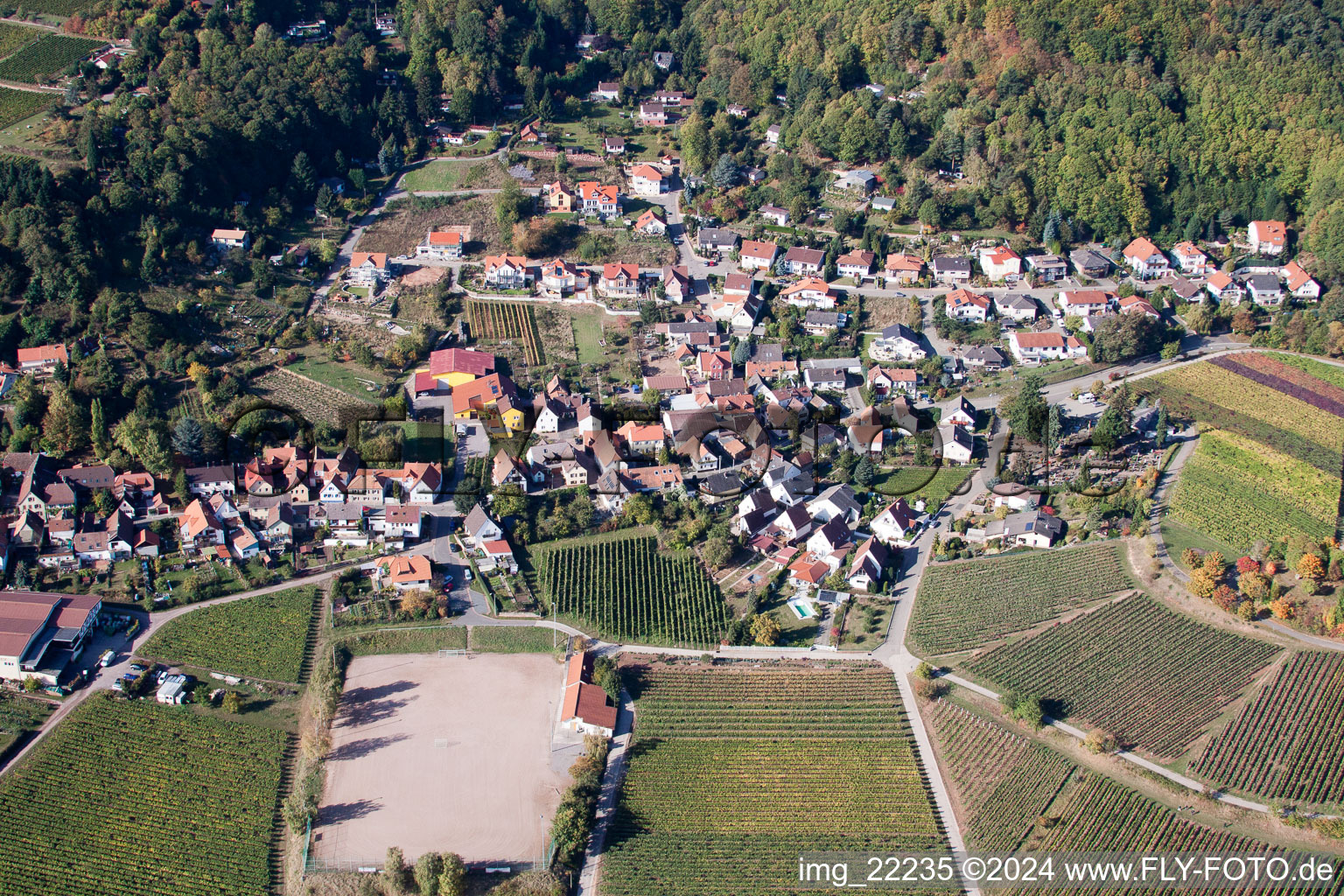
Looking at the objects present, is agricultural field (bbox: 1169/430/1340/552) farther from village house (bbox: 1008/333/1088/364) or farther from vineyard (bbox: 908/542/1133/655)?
village house (bbox: 1008/333/1088/364)

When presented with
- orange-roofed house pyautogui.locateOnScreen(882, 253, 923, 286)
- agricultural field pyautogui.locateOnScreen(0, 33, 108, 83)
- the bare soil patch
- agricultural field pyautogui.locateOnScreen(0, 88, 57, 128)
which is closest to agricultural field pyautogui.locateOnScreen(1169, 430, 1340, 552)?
orange-roofed house pyautogui.locateOnScreen(882, 253, 923, 286)

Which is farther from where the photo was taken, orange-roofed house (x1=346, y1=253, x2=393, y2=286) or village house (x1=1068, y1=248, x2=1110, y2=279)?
village house (x1=1068, y1=248, x2=1110, y2=279)

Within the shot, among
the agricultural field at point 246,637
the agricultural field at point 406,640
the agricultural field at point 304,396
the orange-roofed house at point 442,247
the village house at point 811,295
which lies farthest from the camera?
the orange-roofed house at point 442,247

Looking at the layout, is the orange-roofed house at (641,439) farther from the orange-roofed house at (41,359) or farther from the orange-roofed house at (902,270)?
the orange-roofed house at (41,359)

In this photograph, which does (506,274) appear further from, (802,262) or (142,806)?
(142,806)

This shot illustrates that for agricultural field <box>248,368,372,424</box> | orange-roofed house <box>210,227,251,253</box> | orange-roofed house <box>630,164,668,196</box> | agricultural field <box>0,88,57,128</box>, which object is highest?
agricultural field <box>0,88,57,128</box>

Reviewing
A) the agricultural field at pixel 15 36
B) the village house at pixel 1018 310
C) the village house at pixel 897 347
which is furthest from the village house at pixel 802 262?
the agricultural field at pixel 15 36

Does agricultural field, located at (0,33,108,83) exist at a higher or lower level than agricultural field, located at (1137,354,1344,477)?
higher
